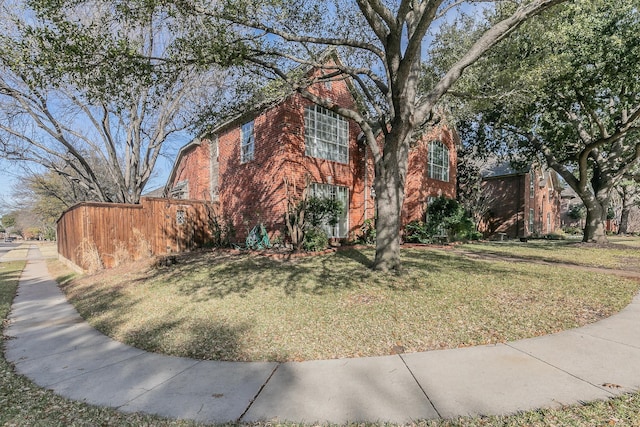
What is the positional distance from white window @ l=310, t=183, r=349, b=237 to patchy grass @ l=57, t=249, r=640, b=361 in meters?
4.47

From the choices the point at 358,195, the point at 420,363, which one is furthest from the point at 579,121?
the point at 420,363

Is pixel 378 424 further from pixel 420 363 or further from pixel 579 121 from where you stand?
Answer: pixel 579 121

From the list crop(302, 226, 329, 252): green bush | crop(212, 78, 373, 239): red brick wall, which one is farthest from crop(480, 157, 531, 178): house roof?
crop(302, 226, 329, 252): green bush

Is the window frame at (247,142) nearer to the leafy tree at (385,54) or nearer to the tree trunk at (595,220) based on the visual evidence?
the leafy tree at (385,54)

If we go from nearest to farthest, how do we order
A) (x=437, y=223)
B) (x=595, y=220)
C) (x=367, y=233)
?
(x=367, y=233), (x=595, y=220), (x=437, y=223)

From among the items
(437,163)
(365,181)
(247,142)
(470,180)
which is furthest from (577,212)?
(247,142)

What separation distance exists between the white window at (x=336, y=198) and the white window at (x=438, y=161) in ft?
20.5

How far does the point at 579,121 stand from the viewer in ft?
46.1

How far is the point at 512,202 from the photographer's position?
24.3m

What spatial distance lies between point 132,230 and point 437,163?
51.7 feet

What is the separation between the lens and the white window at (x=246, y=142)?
1401 cm

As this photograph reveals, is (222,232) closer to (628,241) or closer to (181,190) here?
(181,190)

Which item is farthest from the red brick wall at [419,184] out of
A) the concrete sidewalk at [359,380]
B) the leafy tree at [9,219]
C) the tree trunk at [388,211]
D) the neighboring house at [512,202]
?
the leafy tree at [9,219]

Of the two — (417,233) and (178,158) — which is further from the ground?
(178,158)
